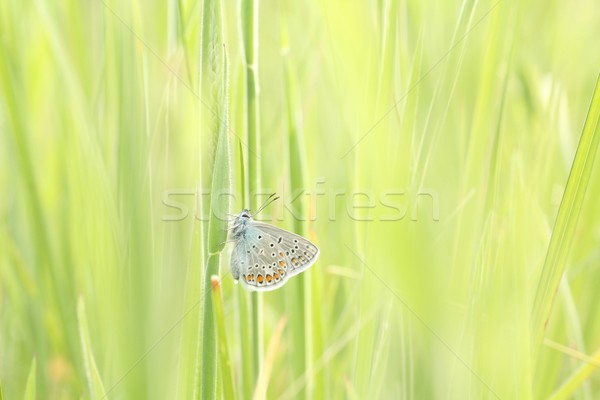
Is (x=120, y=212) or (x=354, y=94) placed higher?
(x=354, y=94)

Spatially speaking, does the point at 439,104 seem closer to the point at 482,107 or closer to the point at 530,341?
the point at 482,107

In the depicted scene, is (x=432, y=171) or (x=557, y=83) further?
(x=557, y=83)

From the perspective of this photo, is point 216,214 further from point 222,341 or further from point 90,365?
point 90,365

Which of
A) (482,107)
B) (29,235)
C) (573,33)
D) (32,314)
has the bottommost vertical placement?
(32,314)

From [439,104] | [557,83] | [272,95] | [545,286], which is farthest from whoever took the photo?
[272,95]

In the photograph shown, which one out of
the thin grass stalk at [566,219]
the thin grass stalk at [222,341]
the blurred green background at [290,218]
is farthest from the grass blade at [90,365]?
the thin grass stalk at [566,219]

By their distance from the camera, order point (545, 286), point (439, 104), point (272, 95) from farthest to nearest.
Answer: point (272, 95) → point (439, 104) → point (545, 286)

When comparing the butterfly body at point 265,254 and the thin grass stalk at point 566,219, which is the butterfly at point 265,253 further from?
the thin grass stalk at point 566,219

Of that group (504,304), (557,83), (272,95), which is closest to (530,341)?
Answer: (504,304)
